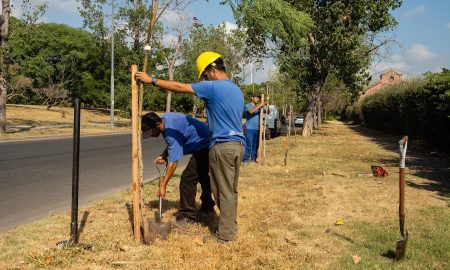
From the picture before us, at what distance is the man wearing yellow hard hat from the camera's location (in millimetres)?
4797

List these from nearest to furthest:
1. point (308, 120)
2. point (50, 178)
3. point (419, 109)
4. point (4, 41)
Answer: point (50, 178)
point (4, 41)
point (419, 109)
point (308, 120)

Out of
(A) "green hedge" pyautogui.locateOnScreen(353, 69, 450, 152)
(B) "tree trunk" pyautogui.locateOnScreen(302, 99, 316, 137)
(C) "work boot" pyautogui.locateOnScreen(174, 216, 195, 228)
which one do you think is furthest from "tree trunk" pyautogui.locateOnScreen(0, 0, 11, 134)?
(A) "green hedge" pyautogui.locateOnScreen(353, 69, 450, 152)

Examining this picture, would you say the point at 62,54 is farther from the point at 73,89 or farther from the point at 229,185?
the point at 229,185

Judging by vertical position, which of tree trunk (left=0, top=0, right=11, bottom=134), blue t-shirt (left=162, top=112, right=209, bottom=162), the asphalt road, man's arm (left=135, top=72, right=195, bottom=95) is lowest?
the asphalt road

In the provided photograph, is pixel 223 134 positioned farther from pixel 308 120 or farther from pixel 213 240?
pixel 308 120

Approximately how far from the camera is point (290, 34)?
5688 mm

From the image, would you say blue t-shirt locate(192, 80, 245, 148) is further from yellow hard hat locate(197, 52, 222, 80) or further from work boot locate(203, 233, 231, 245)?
work boot locate(203, 233, 231, 245)

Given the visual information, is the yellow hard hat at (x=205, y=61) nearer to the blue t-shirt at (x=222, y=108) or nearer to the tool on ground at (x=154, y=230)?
the blue t-shirt at (x=222, y=108)

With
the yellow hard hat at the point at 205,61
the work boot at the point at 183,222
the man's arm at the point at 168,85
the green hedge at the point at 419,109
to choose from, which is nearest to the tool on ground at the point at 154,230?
the work boot at the point at 183,222

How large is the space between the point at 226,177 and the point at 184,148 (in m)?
0.96

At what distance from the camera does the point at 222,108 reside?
479 centimetres

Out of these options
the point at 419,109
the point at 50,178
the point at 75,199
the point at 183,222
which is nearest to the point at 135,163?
the point at 75,199

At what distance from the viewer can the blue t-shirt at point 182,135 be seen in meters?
5.29

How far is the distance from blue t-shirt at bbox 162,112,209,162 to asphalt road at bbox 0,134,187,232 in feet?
7.85
